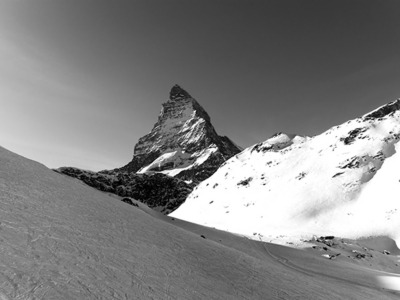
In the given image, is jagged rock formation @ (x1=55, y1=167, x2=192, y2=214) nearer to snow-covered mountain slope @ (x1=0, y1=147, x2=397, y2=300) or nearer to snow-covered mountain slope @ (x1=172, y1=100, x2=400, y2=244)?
snow-covered mountain slope @ (x1=172, y1=100, x2=400, y2=244)

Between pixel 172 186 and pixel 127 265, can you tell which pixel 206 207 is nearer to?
pixel 127 265

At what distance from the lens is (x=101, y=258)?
26.8 ft

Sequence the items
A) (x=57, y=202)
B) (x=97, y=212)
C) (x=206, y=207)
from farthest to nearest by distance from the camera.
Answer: (x=206, y=207), (x=97, y=212), (x=57, y=202)

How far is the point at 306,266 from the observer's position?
70.1 ft

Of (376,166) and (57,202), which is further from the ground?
(376,166)

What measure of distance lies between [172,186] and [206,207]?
322 ft

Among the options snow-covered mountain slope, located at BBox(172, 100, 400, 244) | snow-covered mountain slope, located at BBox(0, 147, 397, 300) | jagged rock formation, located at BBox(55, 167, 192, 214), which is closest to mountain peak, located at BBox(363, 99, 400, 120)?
snow-covered mountain slope, located at BBox(172, 100, 400, 244)

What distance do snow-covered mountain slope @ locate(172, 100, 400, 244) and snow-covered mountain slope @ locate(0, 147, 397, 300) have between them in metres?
30.3

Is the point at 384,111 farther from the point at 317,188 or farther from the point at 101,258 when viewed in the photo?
the point at 101,258

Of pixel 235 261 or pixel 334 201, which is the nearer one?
pixel 235 261

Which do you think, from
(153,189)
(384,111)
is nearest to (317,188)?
(384,111)

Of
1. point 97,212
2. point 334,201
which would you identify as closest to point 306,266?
point 97,212

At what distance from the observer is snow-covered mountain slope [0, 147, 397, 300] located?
6262mm

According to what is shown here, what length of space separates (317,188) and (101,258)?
2666 inches
